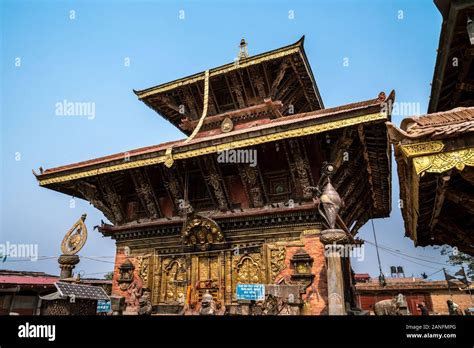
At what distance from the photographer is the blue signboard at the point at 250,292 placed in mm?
8414

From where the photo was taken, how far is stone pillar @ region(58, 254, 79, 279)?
10.9 m

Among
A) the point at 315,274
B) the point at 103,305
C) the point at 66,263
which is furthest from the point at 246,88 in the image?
the point at 103,305

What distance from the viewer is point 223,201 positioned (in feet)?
37.7

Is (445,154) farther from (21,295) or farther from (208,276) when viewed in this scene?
(21,295)

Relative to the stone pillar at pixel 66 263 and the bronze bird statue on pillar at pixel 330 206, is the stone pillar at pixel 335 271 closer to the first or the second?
the bronze bird statue on pillar at pixel 330 206

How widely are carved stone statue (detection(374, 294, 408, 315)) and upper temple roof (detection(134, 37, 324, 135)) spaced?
329 inches

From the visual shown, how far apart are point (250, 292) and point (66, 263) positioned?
6538 mm

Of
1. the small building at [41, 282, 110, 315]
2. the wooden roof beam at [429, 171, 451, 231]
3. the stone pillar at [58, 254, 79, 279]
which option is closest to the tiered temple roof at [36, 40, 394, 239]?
the stone pillar at [58, 254, 79, 279]

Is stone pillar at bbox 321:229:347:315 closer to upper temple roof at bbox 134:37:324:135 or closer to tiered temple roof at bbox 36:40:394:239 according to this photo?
tiered temple roof at bbox 36:40:394:239

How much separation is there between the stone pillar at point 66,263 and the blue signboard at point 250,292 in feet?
19.9
